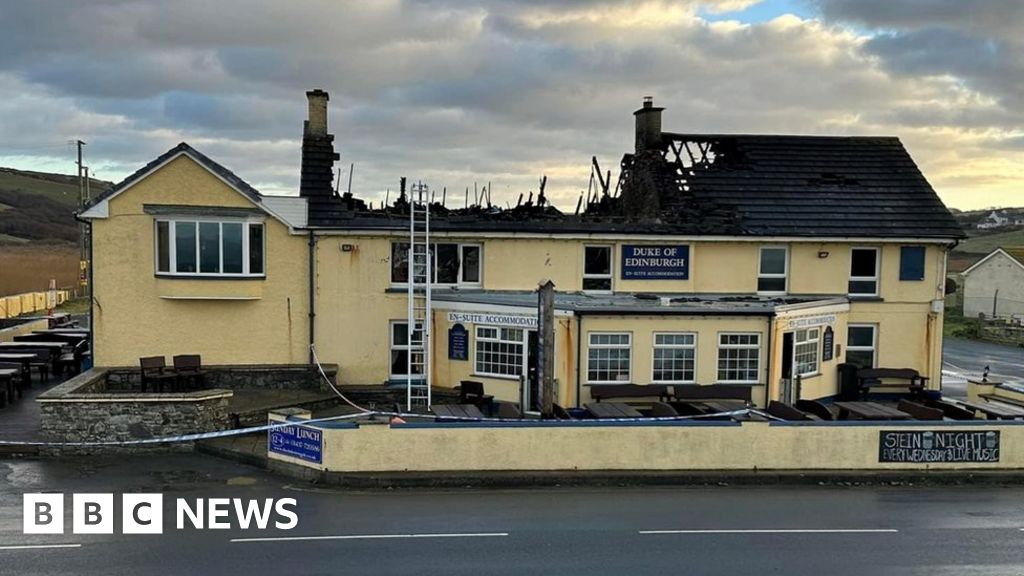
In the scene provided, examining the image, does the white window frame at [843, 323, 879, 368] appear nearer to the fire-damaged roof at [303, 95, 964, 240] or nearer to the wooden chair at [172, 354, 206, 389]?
the fire-damaged roof at [303, 95, 964, 240]

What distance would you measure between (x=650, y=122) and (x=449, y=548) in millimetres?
19805

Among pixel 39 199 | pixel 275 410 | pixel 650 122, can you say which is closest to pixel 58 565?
pixel 275 410

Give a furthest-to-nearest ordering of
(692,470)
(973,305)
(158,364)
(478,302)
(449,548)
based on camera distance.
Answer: (973,305)
(478,302)
(158,364)
(692,470)
(449,548)

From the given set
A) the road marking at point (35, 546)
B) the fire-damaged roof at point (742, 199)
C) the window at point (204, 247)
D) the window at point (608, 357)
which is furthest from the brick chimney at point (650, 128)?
the road marking at point (35, 546)

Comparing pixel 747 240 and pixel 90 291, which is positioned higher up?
pixel 747 240

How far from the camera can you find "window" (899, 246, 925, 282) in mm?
23859

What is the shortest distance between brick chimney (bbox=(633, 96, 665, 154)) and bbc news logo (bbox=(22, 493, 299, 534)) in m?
18.7

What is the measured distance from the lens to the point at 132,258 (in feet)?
67.1

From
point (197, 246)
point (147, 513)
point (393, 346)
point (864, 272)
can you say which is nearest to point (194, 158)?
point (197, 246)

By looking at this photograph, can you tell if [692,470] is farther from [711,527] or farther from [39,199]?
[39,199]

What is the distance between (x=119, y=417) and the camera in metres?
15.9

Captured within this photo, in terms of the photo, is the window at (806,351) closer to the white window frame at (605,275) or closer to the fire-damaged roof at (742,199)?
the fire-damaged roof at (742,199)

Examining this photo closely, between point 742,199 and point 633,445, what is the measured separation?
12.0m

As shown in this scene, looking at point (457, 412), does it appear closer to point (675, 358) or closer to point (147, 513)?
point (147, 513)
